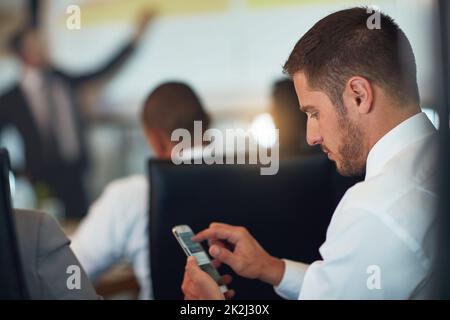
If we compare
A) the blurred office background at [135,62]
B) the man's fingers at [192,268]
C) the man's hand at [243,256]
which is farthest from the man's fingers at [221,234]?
the blurred office background at [135,62]

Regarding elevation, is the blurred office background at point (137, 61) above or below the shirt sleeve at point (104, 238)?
above

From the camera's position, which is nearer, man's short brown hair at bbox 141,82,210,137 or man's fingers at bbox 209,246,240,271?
man's fingers at bbox 209,246,240,271

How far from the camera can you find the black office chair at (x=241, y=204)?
5.02ft

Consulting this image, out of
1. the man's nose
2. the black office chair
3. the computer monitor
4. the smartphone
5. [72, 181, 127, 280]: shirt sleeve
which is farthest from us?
[72, 181, 127, 280]: shirt sleeve

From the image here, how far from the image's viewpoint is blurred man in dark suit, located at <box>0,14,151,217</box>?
4.58m

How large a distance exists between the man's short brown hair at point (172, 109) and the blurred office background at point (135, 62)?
236 cm

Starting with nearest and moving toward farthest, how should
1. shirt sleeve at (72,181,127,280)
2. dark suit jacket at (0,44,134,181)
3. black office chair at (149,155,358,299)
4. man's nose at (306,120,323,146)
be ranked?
1. man's nose at (306,120,323,146)
2. black office chair at (149,155,358,299)
3. shirt sleeve at (72,181,127,280)
4. dark suit jacket at (0,44,134,181)

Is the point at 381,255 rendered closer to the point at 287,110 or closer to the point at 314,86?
the point at 314,86

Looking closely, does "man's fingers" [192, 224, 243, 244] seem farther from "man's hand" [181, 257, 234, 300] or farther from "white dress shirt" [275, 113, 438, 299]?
"white dress shirt" [275, 113, 438, 299]

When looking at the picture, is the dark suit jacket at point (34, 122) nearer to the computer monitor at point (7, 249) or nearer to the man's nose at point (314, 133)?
the man's nose at point (314, 133)

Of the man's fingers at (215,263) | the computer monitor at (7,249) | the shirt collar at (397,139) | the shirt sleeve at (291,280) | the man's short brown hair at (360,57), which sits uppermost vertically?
the man's short brown hair at (360,57)

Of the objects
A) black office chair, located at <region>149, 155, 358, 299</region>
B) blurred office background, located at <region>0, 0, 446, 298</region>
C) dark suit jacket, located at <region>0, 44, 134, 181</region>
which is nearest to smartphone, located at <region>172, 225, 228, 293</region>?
black office chair, located at <region>149, 155, 358, 299</region>

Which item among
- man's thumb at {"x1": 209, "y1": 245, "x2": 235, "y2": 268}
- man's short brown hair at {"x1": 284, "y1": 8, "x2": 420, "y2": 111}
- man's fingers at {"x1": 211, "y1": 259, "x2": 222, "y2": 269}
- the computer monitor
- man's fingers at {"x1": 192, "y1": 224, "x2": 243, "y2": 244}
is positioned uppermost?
man's short brown hair at {"x1": 284, "y1": 8, "x2": 420, "y2": 111}
